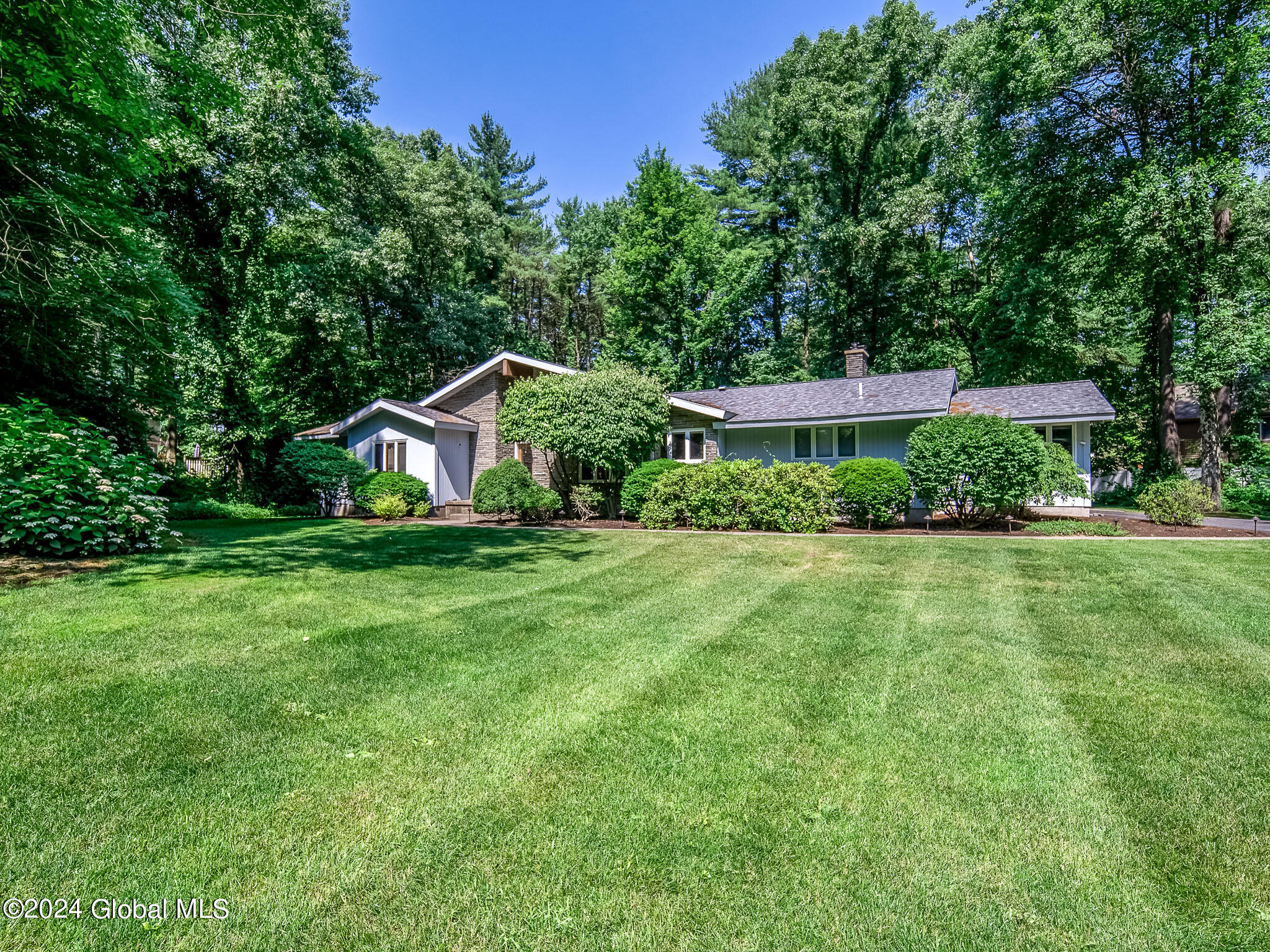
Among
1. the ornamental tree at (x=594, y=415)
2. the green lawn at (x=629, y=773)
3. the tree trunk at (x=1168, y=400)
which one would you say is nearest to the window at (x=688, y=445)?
the ornamental tree at (x=594, y=415)

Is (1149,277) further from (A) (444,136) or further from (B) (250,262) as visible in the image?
(A) (444,136)

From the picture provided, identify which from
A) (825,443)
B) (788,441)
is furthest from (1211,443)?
(788,441)

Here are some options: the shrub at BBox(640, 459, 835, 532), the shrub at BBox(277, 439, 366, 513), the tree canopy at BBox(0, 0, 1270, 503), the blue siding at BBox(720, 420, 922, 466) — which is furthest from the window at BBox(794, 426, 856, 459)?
the shrub at BBox(277, 439, 366, 513)

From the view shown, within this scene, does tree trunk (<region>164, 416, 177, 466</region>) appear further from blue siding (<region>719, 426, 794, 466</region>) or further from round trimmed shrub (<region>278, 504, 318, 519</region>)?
blue siding (<region>719, 426, 794, 466</region>)

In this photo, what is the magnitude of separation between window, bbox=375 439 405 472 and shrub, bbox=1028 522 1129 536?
58.1 ft

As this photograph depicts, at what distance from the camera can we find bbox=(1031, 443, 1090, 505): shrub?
12906 mm

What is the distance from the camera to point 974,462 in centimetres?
1260

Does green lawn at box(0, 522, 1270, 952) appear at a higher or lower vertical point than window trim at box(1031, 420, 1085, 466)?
lower

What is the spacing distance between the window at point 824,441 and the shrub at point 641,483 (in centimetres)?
512

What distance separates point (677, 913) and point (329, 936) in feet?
4.23

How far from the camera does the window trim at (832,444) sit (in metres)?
17.0

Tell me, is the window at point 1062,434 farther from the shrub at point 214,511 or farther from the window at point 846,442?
the shrub at point 214,511

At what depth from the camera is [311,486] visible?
720 inches

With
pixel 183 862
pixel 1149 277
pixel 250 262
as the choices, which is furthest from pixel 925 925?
pixel 250 262
